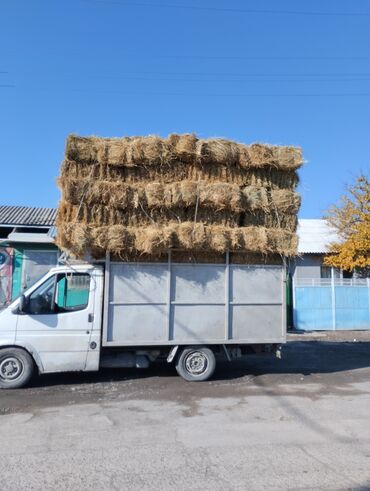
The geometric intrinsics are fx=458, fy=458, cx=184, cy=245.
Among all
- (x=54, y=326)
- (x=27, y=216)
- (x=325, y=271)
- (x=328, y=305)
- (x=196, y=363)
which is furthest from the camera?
(x=325, y=271)

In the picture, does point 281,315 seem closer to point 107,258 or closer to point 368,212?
point 107,258

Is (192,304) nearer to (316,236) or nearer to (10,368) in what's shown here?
(10,368)

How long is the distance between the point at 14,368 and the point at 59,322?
3.49 feet

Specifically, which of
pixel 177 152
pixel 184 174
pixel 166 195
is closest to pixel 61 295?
pixel 166 195

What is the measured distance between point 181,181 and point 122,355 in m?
3.41

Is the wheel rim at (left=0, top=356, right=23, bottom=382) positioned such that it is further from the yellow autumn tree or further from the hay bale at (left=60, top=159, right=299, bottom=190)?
the yellow autumn tree

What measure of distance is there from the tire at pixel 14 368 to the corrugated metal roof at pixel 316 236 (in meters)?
14.6

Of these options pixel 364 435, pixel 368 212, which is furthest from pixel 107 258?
pixel 368 212

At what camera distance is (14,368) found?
25.7 ft

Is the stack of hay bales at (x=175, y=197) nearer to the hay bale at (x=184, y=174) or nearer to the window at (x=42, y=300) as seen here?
the hay bale at (x=184, y=174)

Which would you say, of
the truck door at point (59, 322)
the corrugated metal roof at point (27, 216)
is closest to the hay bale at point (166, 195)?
the truck door at point (59, 322)

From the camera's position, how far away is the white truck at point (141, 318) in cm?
789

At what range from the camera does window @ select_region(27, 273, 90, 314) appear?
8.05 meters

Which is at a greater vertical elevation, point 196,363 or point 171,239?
point 171,239
